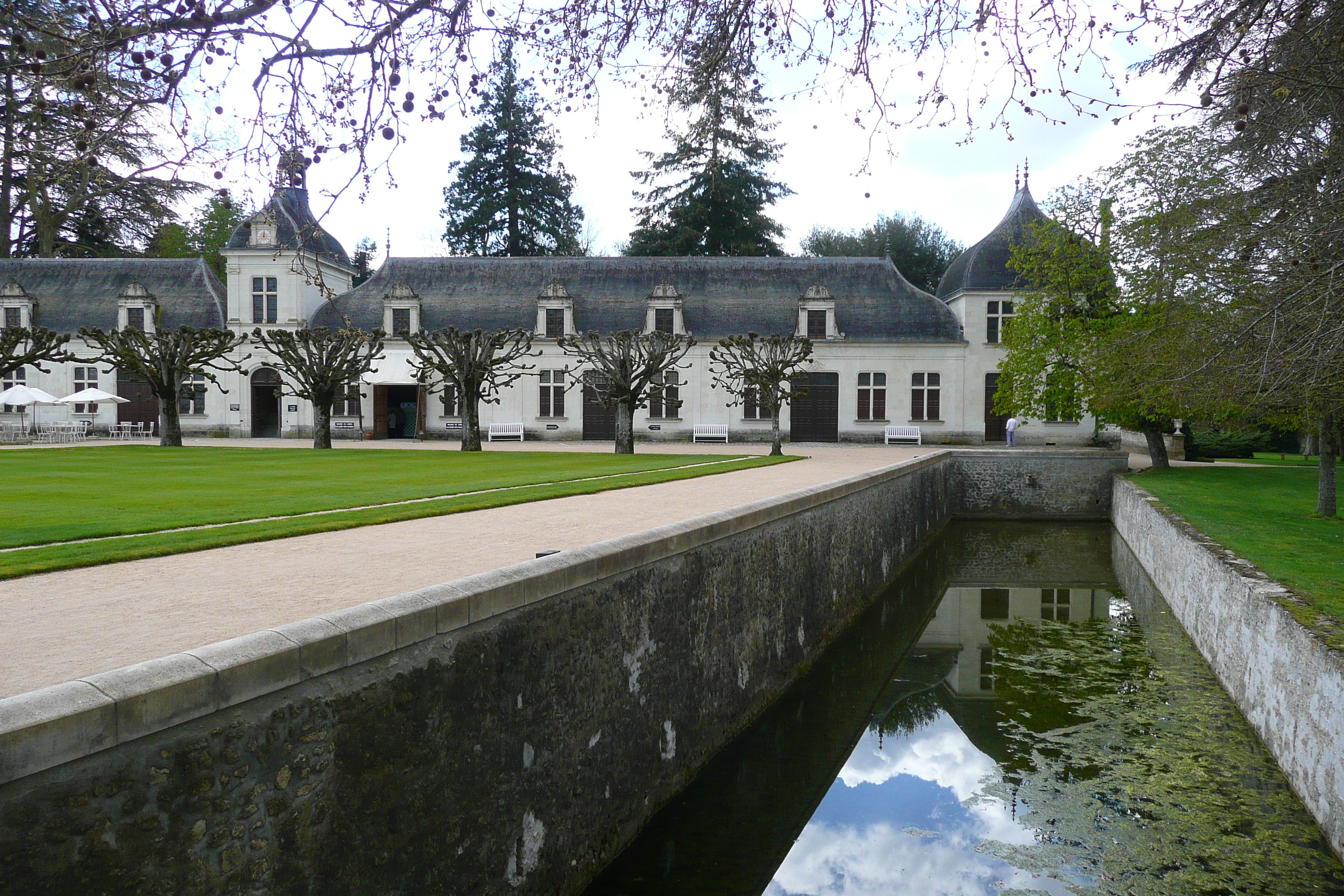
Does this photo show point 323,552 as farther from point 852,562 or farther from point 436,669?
point 852,562

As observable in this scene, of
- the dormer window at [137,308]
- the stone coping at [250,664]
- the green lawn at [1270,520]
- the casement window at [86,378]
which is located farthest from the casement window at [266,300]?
the stone coping at [250,664]

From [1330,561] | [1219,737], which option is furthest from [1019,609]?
[1219,737]

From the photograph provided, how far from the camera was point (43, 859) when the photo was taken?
2943 millimetres

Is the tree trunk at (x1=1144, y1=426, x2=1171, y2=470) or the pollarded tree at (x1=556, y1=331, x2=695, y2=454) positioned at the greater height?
the pollarded tree at (x1=556, y1=331, x2=695, y2=454)

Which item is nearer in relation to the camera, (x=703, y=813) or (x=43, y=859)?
(x=43, y=859)

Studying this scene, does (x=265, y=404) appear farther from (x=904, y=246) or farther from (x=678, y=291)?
(x=904, y=246)

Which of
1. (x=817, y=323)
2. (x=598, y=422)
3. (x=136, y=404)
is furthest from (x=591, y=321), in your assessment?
(x=136, y=404)

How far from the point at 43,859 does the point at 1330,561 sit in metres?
12.2

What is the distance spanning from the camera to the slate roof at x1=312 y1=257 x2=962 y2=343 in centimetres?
3734

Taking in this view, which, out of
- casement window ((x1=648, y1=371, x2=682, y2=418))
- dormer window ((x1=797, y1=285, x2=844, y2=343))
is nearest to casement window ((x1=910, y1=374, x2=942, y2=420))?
dormer window ((x1=797, y1=285, x2=844, y2=343))

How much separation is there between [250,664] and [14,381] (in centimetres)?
4245

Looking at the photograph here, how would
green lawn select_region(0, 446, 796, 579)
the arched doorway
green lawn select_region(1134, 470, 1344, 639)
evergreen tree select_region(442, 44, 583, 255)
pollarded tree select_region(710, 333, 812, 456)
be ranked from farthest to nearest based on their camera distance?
evergreen tree select_region(442, 44, 583, 255)
the arched doorway
pollarded tree select_region(710, 333, 812, 456)
green lawn select_region(1134, 470, 1344, 639)
green lawn select_region(0, 446, 796, 579)

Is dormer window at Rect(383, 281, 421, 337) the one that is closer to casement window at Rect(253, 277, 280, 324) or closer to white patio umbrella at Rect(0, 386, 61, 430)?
casement window at Rect(253, 277, 280, 324)

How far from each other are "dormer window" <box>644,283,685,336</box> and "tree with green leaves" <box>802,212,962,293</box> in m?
17.3
